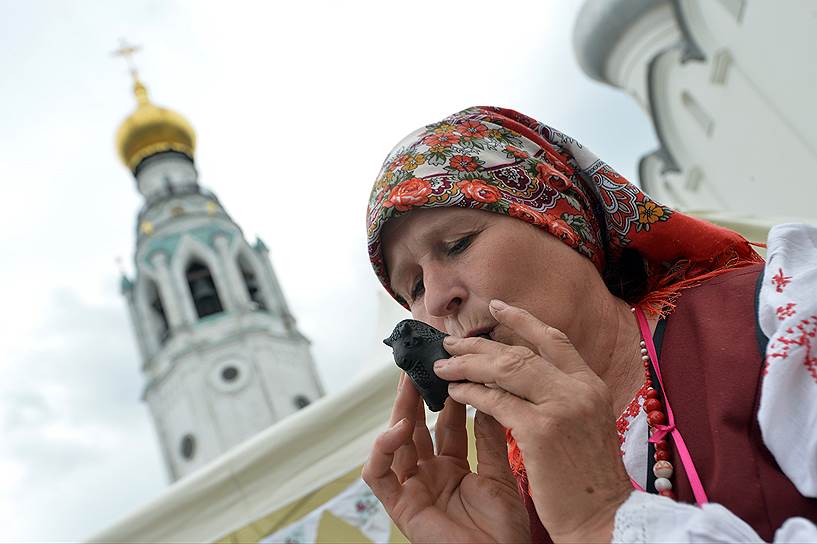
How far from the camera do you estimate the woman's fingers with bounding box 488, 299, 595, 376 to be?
1544 millimetres

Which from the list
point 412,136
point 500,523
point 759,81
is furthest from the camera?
point 759,81

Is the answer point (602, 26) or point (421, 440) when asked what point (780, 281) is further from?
point (602, 26)

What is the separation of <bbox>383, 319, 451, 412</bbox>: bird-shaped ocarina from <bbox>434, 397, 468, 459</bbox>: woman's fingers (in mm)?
178

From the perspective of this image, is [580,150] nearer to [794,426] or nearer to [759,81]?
[794,426]

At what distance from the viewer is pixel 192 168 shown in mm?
36094

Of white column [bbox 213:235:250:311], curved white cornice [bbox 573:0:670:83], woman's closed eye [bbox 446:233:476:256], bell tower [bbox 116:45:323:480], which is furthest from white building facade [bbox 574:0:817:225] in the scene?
white column [bbox 213:235:250:311]

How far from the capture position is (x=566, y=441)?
4.71 feet

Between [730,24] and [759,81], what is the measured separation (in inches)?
44.0

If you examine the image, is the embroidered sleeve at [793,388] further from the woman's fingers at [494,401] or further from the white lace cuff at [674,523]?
the woman's fingers at [494,401]

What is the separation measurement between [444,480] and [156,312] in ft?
103

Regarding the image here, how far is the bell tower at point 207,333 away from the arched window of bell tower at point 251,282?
0.13ft

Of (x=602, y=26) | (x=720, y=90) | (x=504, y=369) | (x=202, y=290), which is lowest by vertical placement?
(x=504, y=369)

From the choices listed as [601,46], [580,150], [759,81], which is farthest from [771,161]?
[580,150]

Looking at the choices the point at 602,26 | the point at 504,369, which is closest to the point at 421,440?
the point at 504,369
